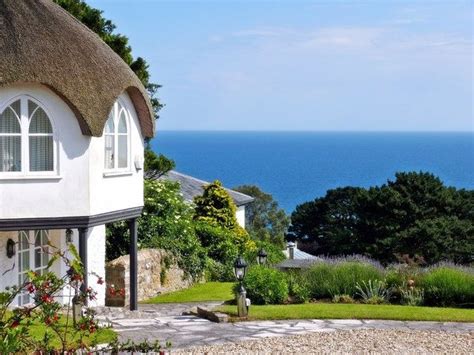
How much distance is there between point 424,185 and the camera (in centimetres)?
3772

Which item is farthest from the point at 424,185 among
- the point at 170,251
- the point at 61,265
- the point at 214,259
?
the point at 61,265

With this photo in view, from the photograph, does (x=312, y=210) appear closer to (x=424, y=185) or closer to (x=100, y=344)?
(x=424, y=185)

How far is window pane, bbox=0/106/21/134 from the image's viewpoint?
16422 millimetres

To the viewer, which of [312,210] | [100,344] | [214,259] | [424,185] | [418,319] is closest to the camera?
[100,344]

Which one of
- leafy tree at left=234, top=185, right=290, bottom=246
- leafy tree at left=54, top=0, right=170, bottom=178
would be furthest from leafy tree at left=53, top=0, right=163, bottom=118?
leafy tree at left=234, top=185, right=290, bottom=246

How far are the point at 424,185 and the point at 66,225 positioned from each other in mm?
23833

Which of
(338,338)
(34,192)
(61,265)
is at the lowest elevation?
(338,338)

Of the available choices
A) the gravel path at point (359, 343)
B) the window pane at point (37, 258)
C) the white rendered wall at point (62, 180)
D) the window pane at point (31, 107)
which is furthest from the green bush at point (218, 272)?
the gravel path at point (359, 343)

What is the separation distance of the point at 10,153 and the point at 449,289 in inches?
388

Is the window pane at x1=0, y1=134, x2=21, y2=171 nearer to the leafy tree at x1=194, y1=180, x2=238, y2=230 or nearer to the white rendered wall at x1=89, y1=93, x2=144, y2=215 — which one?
the white rendered wall at x1=89, y1=93, x2=144, y2=215

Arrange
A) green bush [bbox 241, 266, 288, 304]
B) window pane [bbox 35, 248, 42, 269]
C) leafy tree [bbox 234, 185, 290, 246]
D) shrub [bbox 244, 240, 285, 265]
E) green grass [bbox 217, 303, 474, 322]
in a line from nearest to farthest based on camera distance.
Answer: green grass [bbox 217, 303, 474, 322] < green bush [bbox 241, 266, 288, 304] < window pane [bbox 35, 248, 42, 269] < shrub [bbox 244, 240, 285, 265] < leafy tree [bbox 234, 185, 290, 246]

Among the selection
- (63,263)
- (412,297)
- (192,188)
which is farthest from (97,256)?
(192,188)

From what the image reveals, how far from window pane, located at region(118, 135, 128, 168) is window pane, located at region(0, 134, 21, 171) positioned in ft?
9.32

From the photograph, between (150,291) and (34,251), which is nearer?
(34,251)
